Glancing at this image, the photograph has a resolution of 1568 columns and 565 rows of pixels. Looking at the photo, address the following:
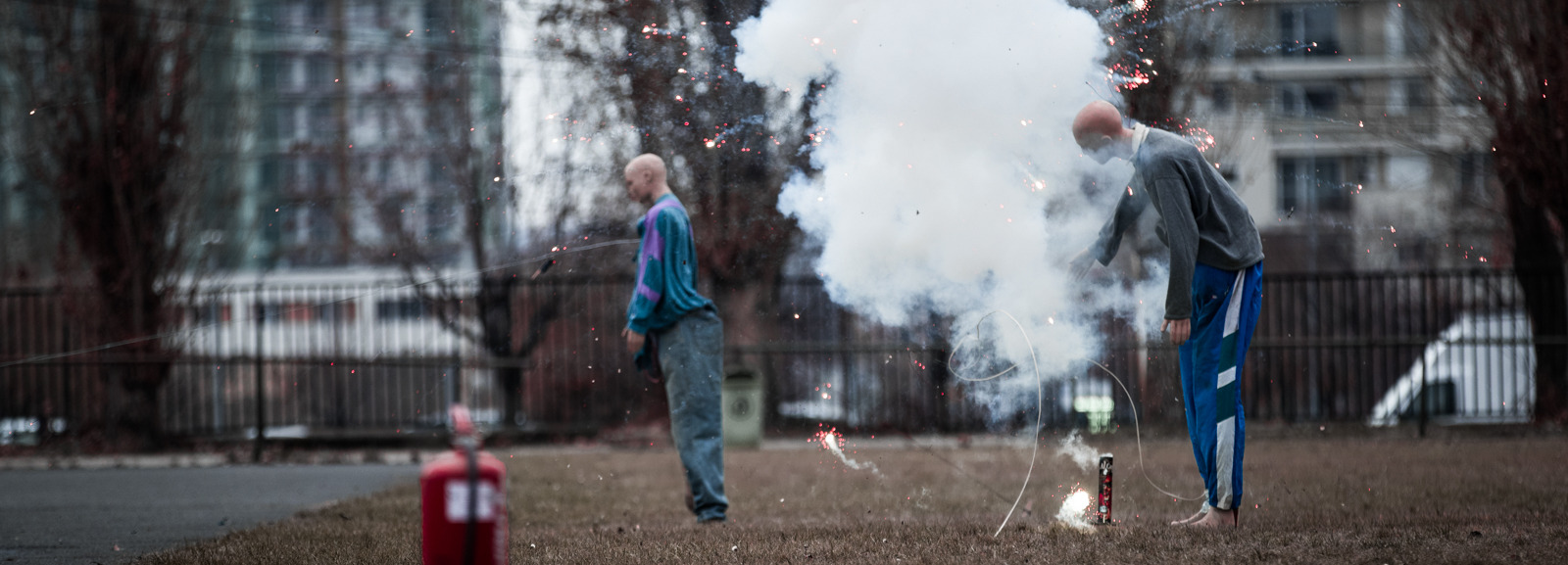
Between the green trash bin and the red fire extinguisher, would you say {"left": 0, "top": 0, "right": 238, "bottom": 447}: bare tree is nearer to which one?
the green trash bin

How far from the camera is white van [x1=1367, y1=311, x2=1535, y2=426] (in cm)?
1118

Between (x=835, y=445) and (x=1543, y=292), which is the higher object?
(x=1543, y=292)

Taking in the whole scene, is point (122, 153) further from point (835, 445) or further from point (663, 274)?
point (835, 445)

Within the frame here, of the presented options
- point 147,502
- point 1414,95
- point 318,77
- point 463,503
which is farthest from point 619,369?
point 318,77

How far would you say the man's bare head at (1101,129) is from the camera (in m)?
4.45

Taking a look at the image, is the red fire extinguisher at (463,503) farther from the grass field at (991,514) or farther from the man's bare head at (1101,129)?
the man's bare head at (1101,129)

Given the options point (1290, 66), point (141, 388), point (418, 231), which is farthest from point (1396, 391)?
point (1290, 66)

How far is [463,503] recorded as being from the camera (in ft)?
7.89

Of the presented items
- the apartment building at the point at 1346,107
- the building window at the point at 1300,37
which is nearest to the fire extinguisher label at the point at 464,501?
the apartment building at the point at 1346,107

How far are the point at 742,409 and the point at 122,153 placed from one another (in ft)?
20.7

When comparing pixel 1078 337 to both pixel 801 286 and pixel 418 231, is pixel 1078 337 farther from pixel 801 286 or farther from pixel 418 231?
pixel 418 231

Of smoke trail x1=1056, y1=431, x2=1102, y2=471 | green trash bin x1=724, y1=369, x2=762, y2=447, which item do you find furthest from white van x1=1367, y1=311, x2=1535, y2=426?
smoke trail x1=1056, y1=431, x2=1102, y2=471

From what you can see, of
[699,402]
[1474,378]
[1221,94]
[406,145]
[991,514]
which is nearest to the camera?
[699,402]

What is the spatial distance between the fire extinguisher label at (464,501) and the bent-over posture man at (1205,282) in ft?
9.01
